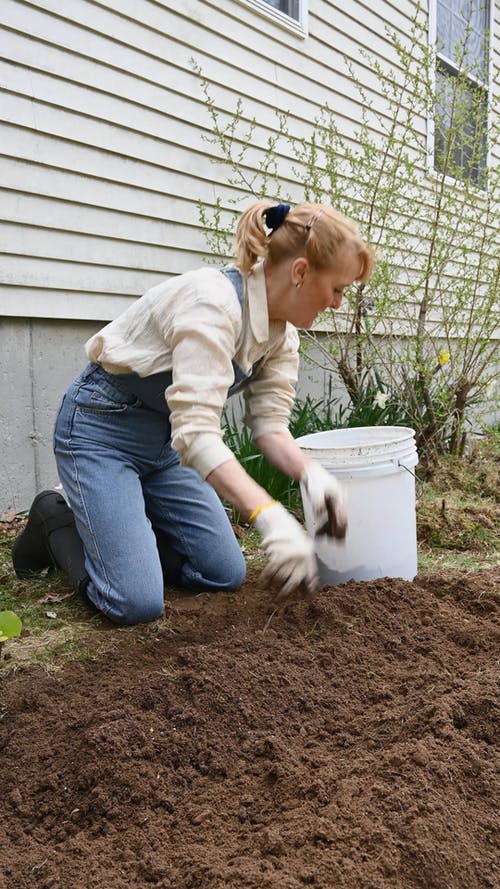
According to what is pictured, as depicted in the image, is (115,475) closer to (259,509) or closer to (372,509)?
(372,509)

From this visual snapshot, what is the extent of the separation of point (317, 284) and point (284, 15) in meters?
3.64

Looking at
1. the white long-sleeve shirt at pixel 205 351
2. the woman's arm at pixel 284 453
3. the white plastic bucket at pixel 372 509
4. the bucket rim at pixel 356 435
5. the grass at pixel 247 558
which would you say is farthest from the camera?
the bucket rim at pixel 356 435

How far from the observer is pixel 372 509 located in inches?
111

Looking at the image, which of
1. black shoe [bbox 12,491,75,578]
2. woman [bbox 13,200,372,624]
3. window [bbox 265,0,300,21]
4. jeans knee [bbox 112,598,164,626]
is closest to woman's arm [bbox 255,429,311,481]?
woman [bbox 13,200,372,624]

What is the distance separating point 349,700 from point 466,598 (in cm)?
95

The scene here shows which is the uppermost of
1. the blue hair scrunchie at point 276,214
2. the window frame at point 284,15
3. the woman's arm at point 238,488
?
the window frame at point 284,15

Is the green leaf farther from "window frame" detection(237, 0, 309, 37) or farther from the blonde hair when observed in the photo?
"window frame" detection(237, 0, 309, 37)

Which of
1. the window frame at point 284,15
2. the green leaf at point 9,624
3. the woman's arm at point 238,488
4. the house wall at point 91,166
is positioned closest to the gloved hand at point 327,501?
the woman's arm at point 238,488

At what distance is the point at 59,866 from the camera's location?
1419 millimetres

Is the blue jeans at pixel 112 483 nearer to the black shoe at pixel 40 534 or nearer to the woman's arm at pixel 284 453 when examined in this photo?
the black shoe at pixel 40 534

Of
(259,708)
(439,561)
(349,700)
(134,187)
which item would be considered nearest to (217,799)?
(259,708)

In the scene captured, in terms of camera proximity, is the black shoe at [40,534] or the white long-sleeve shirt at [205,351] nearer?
the white long-sleeve shirt at [205,351]

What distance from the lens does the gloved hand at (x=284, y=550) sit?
1619 millimetres

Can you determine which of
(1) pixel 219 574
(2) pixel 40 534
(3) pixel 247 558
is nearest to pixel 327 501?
(1) pixel 219 574
